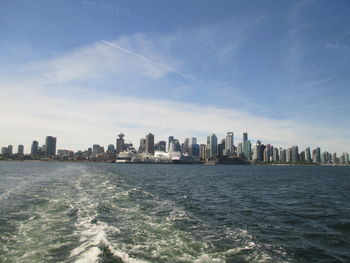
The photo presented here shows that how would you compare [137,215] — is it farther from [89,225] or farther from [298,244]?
[298,244]

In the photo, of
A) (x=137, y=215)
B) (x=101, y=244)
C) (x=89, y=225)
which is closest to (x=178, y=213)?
(x=137, y=215)

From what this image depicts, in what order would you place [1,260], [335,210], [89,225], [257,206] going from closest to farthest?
[1,260] → [89,225] → [335,210] → [257,206]

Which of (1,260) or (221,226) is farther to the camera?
(221,226)

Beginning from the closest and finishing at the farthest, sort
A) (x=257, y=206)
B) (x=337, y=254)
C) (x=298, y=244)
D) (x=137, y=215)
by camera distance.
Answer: (x=337, y=254)
(x=298, y=244)
(x=137, y=215)
(x=257, y=206)

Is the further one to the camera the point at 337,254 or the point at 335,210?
the point at 335,210

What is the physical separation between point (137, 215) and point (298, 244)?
1323 cm

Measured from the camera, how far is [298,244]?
15.6 meters

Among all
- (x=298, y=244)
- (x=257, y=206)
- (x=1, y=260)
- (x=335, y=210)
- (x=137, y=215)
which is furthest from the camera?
(x=257, y=206)

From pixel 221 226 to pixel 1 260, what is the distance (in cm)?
1428

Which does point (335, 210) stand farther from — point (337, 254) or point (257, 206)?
point (337, 254)

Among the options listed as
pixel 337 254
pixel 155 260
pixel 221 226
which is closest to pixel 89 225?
pixel 155 260

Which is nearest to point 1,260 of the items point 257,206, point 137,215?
point 137,215

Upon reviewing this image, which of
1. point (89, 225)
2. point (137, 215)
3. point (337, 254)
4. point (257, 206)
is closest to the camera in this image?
point (337, 254)

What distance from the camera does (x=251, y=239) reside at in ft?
53.2
